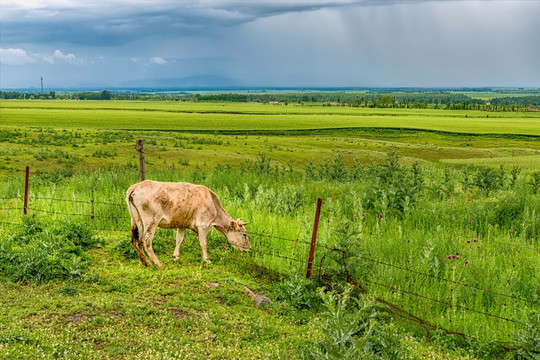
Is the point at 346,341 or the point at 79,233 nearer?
the point at 346,341

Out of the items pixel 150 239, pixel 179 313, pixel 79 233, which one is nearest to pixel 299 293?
pixel 179 313

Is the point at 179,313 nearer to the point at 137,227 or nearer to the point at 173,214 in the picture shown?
the point at 173,214

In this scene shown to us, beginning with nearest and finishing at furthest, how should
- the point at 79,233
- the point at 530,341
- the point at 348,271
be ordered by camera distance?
the point at 530,341 < the point at 348,271 < the point at 79,233

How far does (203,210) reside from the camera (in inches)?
487

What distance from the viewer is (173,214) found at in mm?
11969

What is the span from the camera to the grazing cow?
11.7 m

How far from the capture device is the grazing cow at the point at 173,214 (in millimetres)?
11688

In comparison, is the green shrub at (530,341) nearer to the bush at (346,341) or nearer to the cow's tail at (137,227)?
the bush at (346,341)

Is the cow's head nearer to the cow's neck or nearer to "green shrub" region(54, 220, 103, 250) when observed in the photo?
the cow's neck

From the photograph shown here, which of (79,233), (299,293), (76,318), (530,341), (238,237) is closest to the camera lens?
(530,341)

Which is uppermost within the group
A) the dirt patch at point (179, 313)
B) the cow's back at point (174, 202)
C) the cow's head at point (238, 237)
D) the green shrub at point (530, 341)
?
the cow's back at point (174, 202)

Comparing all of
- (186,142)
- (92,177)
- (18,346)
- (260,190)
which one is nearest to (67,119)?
(186,142)

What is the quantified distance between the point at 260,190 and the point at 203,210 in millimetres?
5341

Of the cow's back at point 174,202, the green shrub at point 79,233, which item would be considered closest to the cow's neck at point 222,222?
the cow's back at point 174,202
